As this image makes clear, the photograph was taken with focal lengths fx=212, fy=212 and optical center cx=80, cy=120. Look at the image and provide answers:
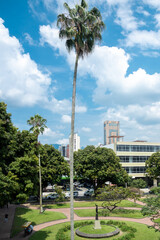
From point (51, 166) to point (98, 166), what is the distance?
10.8m

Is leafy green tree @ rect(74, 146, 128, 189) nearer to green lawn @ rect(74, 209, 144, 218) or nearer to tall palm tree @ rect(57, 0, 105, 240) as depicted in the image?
green lawn @ rect(74, 209, 144, 218)

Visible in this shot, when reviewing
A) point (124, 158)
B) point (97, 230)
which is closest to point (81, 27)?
point (97, 230)

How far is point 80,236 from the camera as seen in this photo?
23.9 metres

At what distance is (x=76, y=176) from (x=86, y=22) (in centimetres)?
3912

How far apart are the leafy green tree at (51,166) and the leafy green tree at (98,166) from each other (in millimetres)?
3975

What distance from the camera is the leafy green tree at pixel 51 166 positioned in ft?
145

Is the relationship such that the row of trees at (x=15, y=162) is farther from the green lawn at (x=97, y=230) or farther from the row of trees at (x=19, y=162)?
the green lawn at (x=97, y=230)

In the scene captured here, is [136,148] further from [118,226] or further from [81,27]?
[81,27]

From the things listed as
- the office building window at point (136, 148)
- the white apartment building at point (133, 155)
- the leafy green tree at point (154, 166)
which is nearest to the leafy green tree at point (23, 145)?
the leafy green tree at point (154, 166)

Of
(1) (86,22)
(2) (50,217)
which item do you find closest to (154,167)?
(2) (50,217)

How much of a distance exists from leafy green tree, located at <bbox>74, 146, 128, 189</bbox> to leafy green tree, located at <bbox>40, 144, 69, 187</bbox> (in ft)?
13.0

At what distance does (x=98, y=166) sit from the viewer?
4847cm

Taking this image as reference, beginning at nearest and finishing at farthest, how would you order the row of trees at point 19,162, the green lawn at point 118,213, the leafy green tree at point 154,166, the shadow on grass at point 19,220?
the row of trees at point 19,162 < the shadow on grass at point 19,220 < the green lawn at point 118,213 < the leafy green tree at point 154,166

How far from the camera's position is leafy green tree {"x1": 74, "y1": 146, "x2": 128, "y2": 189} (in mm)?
47719
